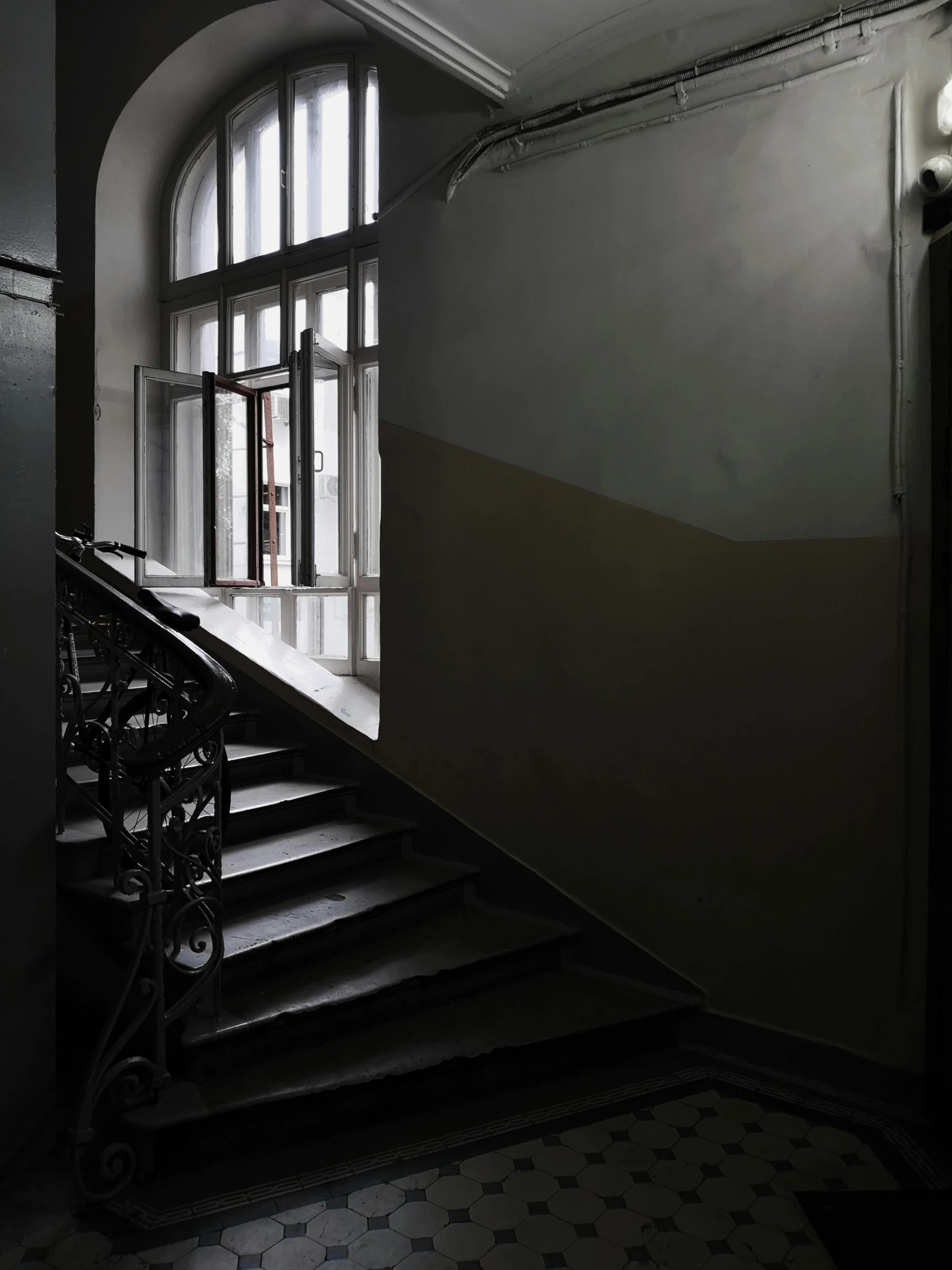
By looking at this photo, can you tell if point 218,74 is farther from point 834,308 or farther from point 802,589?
point 802,589

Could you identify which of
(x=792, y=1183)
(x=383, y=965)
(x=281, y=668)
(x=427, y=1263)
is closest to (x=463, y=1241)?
(x=427, y=1263)

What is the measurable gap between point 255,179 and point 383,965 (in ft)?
16.4

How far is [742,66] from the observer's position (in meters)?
3.26

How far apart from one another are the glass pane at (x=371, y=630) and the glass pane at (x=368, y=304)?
4.93ft

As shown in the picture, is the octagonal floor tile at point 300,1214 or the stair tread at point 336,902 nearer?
the octagonal floor tile at point 300,1214

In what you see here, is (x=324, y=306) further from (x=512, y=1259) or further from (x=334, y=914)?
(x=512, y=1259)

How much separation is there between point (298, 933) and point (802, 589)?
2.12 metres

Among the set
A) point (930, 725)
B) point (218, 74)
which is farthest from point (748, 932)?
point (218, 74)

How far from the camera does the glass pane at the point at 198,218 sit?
6.24m

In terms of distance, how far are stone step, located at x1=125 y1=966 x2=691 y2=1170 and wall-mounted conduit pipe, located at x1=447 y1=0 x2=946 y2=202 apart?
3.35 metres

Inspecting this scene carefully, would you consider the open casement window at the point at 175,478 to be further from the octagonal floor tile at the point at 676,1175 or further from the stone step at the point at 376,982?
the octagonal floor tile at the point at 676,1175

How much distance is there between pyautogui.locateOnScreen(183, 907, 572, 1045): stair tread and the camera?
2896mm

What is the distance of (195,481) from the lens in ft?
20.7

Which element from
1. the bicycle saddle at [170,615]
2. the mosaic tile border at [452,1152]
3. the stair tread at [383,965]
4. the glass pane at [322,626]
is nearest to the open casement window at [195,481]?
the glass pane at [322,626]
